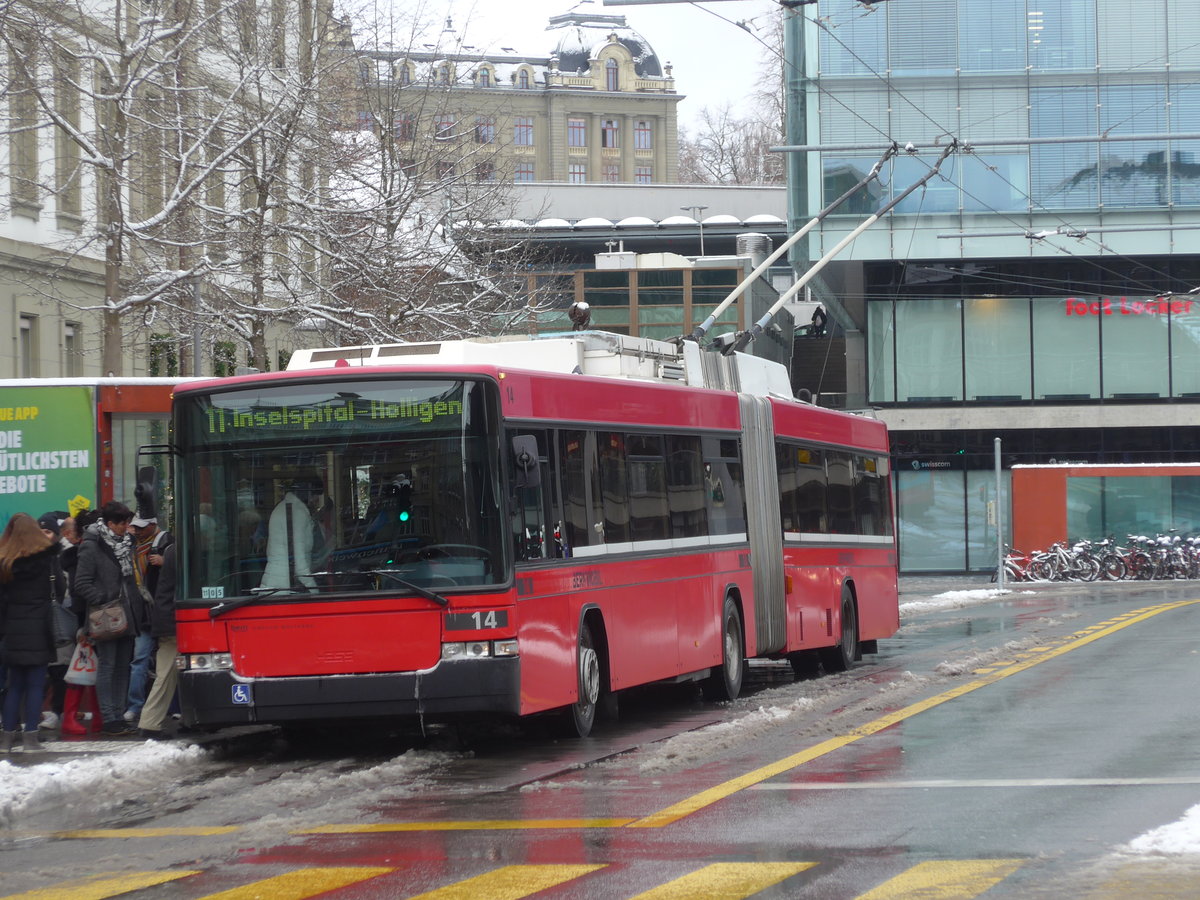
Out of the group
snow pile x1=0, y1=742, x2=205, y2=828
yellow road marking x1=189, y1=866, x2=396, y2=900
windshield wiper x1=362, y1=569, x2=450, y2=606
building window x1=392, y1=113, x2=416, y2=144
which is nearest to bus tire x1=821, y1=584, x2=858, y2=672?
windshield wiper x1=362, y1=569, x2=450, y2=606

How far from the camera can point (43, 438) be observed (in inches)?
619

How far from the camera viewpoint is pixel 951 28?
150ft

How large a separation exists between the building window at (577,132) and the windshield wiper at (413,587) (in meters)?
114

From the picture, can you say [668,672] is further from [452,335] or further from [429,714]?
[452,335]

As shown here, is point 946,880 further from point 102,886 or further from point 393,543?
point 393,543

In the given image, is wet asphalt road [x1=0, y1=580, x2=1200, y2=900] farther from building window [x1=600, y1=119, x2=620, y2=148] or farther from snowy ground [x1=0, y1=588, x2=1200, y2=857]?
building window [x1=600, y1=119, x2=620, y2=148]

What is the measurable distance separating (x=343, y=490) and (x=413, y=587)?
0.78m

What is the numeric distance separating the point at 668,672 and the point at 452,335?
50.6ft

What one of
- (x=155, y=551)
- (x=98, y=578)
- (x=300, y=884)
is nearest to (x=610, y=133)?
(x=155, y=551)

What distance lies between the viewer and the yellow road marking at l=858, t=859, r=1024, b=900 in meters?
6.80

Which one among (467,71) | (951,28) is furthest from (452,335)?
(951,28)

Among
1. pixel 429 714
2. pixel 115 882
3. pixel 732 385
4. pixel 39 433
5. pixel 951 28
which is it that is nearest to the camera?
pixel 115 882

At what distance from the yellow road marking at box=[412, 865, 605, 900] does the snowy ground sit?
8.22 ft

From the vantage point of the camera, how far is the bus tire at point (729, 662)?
15.9 m
